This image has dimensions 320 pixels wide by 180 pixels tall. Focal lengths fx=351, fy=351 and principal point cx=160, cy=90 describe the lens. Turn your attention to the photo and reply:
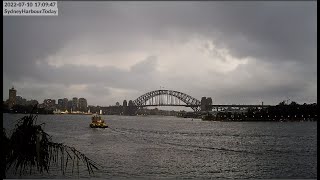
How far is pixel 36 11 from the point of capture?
4.02 meters

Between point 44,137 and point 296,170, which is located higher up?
point 44,137

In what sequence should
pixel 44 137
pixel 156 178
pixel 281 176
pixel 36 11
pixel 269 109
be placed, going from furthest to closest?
1. pixel 269 109
2. pixel 281 176
3. pixel 156 178
4. pixel 36 11
5. pixel 44 137

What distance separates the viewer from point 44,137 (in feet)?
9.99

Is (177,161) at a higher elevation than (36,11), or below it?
below

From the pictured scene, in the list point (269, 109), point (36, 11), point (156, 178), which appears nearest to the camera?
point (36, 11)

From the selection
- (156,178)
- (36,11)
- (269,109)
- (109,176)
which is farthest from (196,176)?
(269,109)

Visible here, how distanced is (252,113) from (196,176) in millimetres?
85110

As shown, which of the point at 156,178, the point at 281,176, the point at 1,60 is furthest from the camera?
the point at 281,176

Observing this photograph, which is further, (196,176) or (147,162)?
(147,162)

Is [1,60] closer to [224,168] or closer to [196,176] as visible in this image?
[196,176]

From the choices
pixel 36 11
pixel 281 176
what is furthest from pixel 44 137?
pixel 281 176

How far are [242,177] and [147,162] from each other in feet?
18.3

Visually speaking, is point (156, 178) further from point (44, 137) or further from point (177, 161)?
point (44, 137)

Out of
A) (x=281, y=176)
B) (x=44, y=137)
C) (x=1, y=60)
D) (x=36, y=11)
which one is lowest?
(x=281, y=176)
